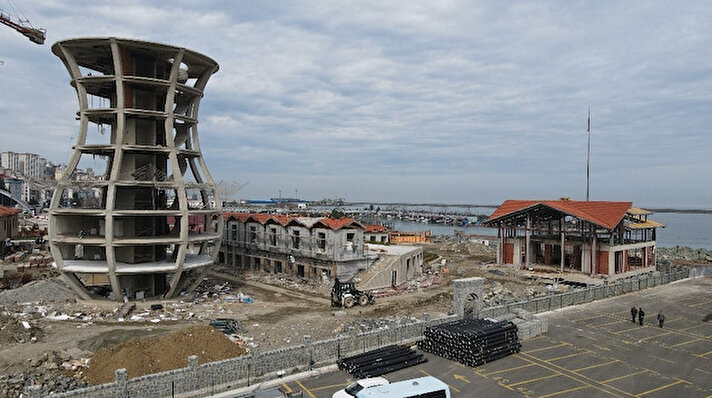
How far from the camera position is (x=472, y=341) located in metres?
23.1

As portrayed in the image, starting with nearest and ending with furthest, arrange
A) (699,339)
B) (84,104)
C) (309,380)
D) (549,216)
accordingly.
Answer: (309,380) → (699,339) → (84,104) → (549,216)

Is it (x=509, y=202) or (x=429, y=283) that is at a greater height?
(x=509, y=202)

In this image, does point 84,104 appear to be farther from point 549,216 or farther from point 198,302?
point 549,216

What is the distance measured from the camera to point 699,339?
28.4 meters

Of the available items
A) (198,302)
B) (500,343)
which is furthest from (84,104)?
(500,343)

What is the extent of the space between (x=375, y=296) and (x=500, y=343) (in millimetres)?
20339

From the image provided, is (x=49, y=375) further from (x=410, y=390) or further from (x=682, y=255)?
(x=682, y=255)

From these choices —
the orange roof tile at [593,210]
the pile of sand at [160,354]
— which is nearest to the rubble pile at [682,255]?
the orange roof tile at [593,210]

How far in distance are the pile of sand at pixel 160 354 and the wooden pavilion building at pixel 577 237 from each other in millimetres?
40597

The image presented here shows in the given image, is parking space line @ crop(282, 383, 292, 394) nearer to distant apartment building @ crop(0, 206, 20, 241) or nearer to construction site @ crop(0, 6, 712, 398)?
construction site @ crop(0, 6, 712, 398)

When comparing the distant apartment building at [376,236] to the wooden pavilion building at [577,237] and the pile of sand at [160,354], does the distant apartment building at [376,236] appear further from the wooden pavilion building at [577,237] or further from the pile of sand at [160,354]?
the pile of sand at [160,354]

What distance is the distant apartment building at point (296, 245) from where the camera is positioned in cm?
4762

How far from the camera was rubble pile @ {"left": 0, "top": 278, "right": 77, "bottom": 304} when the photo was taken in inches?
1457

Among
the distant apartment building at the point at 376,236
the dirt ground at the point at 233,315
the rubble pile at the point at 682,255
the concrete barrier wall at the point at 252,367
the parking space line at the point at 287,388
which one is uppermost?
the distant apartment building at the point at 376,236
